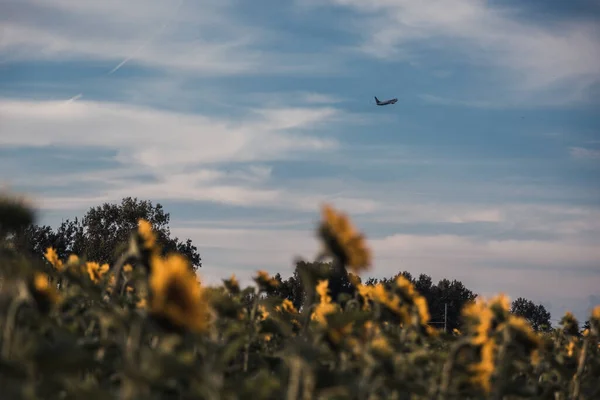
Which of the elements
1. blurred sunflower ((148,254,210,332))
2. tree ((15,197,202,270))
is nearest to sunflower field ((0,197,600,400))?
blurred sunflower ((148,254,210,332))

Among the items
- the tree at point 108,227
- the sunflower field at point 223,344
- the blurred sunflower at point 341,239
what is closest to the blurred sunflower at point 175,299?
the sunflower field at point 223,344

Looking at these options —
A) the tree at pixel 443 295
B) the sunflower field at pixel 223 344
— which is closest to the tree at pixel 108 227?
the tree at pixel 443 295

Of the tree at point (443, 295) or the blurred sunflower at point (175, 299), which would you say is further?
the tree at point (443, 295)

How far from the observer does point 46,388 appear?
4.32m

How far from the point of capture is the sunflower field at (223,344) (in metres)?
3.79

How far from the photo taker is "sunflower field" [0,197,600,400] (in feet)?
12.4

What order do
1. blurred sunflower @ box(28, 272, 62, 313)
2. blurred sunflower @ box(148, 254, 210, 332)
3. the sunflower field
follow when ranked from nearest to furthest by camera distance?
blurred sunflower @ box(148, 254, 210, 332) < the sunflower field < blurred sunflower @ box(28, 272, 62, 313)

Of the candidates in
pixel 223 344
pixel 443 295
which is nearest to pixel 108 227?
pixel 443 295

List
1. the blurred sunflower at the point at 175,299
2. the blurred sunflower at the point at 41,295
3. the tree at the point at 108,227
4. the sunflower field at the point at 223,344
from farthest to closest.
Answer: the tree at the point at 108,227 < the blurred sunflower at the point at 41,295 < the sunflower field at the point at 223,344 < the blurred sunflower at the point at 175,299

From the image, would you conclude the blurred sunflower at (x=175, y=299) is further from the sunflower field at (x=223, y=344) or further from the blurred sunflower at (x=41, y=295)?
the blurred sunflower at (x=41, y=295)

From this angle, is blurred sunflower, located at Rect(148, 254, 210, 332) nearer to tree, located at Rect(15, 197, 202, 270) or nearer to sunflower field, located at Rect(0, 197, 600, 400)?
sunflower field, located at Rect(0, 197, 600, 400)

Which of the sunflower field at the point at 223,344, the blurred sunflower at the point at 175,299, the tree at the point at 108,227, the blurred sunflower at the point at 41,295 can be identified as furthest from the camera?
the tree at the point at 108,227

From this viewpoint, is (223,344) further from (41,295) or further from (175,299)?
(175,299)

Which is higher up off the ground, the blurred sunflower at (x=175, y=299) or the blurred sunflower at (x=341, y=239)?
the blurred sunflower at (x=341, y=239)
